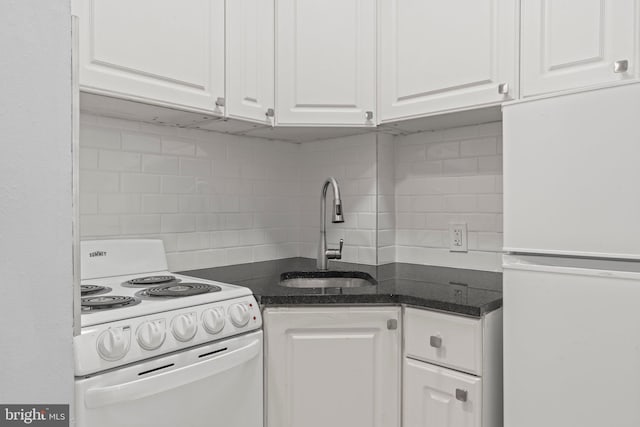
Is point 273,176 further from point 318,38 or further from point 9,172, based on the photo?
point 9,172

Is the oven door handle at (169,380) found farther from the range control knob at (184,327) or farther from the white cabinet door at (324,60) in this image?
the white cabinet door at (324,60)

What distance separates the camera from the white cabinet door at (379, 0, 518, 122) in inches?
63.6

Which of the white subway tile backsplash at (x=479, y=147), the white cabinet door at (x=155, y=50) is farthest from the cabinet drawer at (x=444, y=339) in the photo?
the white cabinet door at (x=155, y=50)

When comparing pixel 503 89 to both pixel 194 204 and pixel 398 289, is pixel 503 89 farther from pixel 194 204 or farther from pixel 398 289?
pixel 194 204

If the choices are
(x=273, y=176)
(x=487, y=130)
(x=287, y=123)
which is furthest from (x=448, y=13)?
(x=273, y=176)

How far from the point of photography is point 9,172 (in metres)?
0.45

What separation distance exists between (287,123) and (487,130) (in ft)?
2.88

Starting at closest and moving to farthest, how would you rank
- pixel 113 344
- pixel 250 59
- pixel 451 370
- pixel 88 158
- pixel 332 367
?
pixel 113 344
pixel 451 370
pixel 332 367
pixel 88 158
pixel 250 59

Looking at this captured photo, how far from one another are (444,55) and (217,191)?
1.17 m

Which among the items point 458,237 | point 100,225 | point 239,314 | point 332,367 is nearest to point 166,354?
point 239,314

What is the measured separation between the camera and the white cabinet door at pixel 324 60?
6.37ft

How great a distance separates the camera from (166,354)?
1.28 meters

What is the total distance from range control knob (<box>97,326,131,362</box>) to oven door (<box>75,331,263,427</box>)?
5cm

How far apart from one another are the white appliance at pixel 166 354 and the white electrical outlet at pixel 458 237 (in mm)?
1023
